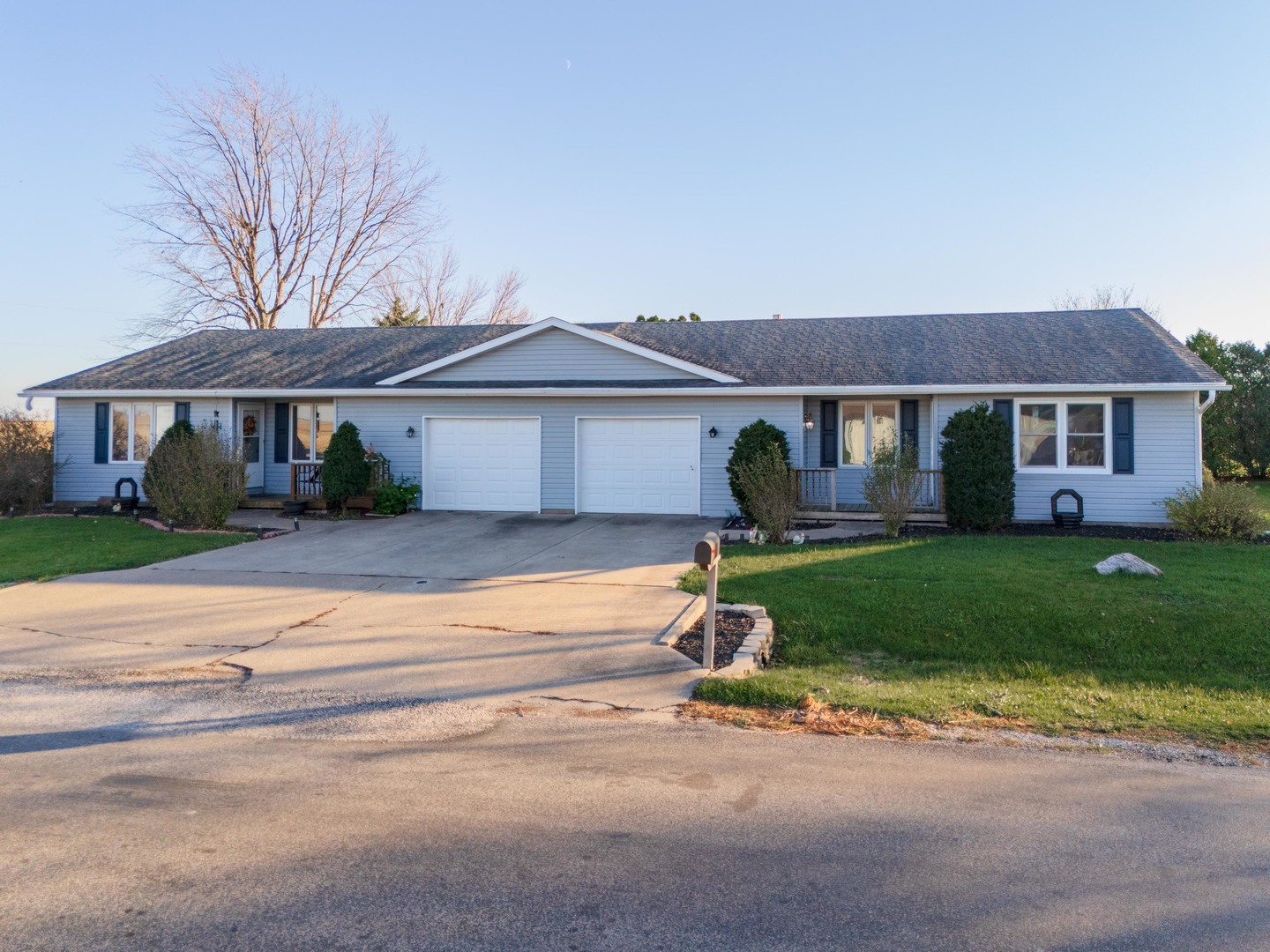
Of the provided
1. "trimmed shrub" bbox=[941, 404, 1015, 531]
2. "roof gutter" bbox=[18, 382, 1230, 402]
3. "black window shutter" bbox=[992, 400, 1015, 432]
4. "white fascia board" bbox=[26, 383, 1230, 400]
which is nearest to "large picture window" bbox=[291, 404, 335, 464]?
"white fascia board" bbox=[26, 383, 1230, 400]

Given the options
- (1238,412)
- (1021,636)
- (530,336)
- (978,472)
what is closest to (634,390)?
(530,336)

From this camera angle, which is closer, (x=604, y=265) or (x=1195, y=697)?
(x=1195, y=697)

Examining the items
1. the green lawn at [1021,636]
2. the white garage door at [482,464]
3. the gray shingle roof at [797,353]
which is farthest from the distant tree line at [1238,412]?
the white garage door at [482,464]

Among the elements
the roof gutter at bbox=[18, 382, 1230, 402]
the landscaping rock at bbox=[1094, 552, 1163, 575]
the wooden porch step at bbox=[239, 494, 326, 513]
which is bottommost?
the landscaping rock at bbox=[1094, 552, 1163, 575]

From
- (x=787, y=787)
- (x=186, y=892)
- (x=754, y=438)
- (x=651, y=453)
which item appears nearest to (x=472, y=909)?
(x=186, y=892)

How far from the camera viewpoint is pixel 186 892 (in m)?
3.39

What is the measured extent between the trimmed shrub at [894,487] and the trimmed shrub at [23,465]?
699 inches

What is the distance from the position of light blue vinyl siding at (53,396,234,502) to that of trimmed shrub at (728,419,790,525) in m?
13.0

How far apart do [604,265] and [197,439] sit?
16.8 metres

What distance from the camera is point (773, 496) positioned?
1370 cm

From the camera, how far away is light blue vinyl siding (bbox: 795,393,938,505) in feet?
55.9

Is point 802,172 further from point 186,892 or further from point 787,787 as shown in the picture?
point 186,892

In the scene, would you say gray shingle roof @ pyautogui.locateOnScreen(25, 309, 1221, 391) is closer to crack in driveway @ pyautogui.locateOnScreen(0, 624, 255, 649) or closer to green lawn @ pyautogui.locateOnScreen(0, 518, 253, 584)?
green lawn @ pyautogui.locateOnScreen(0, 518, 253, 584)

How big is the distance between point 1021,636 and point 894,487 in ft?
20.2
